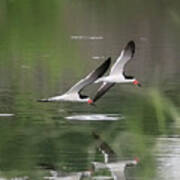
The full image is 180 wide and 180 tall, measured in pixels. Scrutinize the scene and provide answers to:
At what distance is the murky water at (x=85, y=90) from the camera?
10.5 metres

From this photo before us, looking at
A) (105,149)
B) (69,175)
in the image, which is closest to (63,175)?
(69,175)

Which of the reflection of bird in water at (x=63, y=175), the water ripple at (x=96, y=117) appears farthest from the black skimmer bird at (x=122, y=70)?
the reflection of bird in water at (x=63, y=175)

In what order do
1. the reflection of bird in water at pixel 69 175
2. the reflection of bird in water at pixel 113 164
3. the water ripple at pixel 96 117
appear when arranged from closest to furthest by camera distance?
1. the reflection of bird in water at pixel 69 175
2. the reflection of bird in water at pixel 113 164
3. the water ripple at pixel 96 117

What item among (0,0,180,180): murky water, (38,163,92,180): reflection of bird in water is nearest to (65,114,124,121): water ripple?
(0,0,180,180): murky water

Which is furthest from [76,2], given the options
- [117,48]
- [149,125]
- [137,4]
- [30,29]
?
[149,125]

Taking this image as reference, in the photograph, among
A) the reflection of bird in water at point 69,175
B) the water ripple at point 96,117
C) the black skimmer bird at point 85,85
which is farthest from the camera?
the water ripple at point 96,117

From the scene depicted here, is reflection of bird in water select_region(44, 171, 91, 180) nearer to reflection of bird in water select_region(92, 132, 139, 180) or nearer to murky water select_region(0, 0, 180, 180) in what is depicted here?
murky water select_region(0, 0, 180, 180)

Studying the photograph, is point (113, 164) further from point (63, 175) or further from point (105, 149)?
point (105, 149)

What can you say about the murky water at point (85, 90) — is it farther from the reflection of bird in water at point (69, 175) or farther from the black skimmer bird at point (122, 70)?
the black skimmer bird at point (122, 70)

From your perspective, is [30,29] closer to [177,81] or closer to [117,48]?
[117,48]

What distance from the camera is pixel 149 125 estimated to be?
41.2ft

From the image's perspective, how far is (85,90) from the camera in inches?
632

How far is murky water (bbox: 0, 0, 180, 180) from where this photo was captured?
34.4 ft

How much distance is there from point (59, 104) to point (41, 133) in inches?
99.2
